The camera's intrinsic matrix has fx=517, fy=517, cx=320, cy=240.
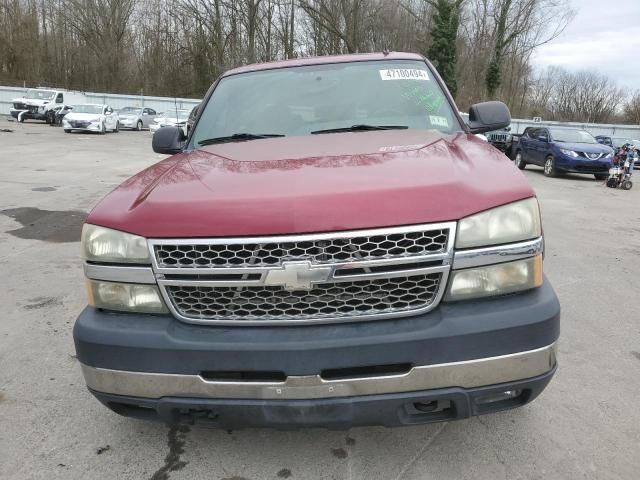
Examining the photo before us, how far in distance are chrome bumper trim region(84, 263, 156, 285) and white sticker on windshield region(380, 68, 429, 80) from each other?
216 cm

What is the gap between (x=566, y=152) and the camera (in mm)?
14672

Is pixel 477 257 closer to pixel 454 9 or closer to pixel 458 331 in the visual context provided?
pixel 458 331

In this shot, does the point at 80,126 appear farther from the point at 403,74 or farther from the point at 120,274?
the point at 120,274

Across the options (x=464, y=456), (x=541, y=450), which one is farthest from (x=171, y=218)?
(x=541, y=450)

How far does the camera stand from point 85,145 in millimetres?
19781

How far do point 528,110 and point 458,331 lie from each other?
57.1 m

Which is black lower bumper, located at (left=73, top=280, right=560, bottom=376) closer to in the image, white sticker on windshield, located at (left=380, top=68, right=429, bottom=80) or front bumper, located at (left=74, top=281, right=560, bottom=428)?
front bumper, located at (left=74, top=281, right=560, bottom=428)

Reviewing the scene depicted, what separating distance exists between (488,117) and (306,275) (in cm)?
231

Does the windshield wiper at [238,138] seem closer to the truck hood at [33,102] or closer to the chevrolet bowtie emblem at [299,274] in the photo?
the chevrolet bowtie emblem at [299,274]

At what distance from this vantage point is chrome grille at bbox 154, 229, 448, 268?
72.1 inches

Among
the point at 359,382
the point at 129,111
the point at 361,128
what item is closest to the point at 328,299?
the point at 359,382

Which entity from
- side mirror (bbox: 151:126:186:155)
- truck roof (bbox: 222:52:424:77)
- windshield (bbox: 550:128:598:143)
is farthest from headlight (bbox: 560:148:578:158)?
side mirror (bbox: 151:126:186:155)

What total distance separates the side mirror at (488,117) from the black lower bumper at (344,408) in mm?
2007

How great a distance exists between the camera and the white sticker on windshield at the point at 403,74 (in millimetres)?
3412
